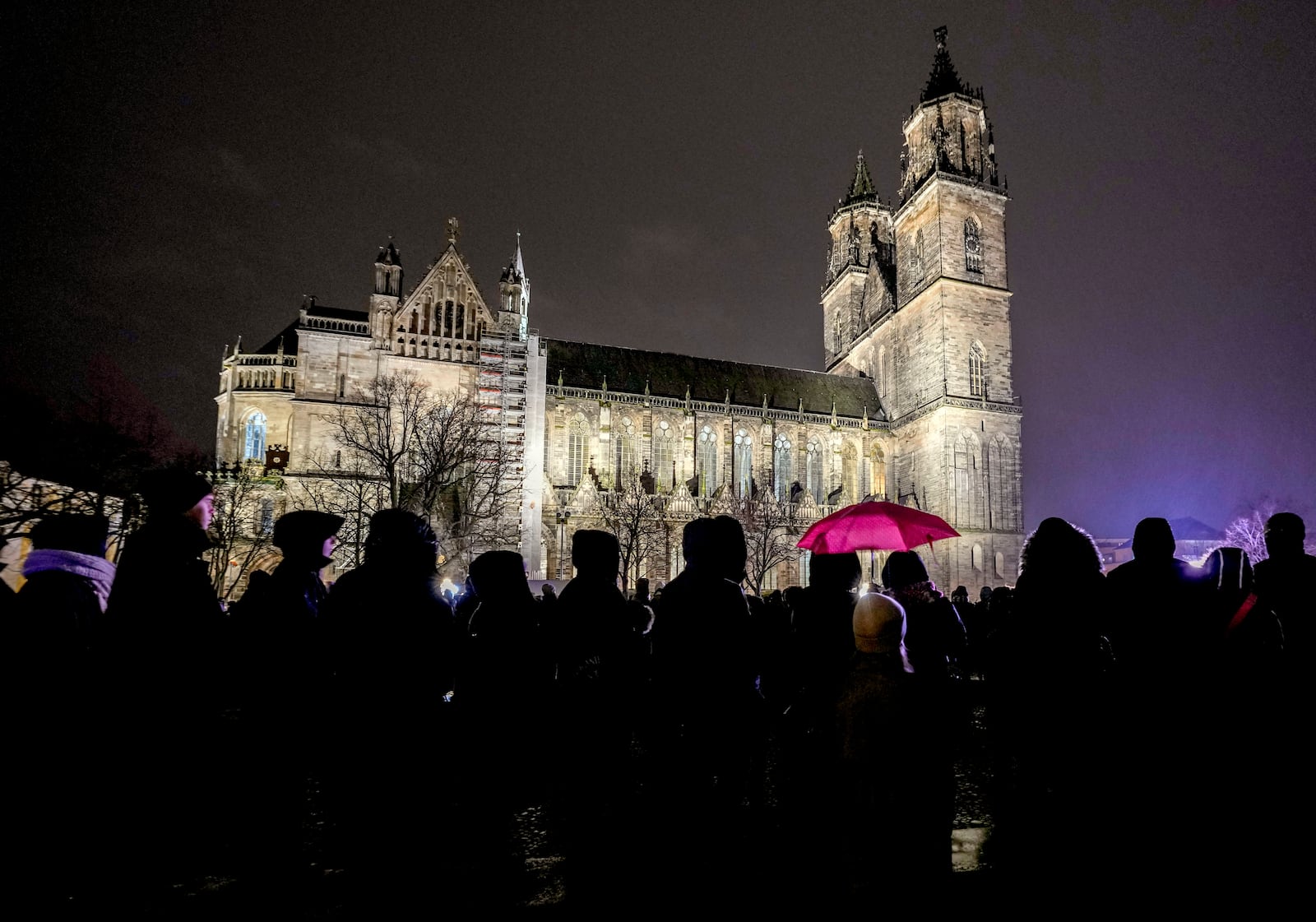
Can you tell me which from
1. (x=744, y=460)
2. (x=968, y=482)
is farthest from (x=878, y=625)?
(x=968, y=482)

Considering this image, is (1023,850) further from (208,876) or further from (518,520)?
(518,520)

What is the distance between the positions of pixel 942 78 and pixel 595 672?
185 ft

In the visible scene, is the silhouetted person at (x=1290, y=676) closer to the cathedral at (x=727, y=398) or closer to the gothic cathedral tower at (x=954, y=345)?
the cathedral at (x=727, y=398)

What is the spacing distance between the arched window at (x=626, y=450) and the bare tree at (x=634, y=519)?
6.47ft

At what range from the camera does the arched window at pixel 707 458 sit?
4550 centimetres

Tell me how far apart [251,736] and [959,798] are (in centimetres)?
582

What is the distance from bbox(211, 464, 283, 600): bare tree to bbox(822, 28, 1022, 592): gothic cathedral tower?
35.1 metres

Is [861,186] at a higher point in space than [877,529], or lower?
higher

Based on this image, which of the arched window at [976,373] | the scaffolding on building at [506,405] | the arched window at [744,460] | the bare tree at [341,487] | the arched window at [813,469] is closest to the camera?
the bare tree at [341,487]

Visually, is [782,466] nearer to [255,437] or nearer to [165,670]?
[255,437]

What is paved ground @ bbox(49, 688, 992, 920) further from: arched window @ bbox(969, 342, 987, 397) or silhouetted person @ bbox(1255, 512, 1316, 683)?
arched window @ bbox(969, 342, 987, 397)

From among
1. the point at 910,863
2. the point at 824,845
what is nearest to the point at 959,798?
the point at 824,845

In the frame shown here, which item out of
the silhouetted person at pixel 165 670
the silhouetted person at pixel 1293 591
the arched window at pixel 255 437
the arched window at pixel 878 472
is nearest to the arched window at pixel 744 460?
the arched window at pixel 878 472

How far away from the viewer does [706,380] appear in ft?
163
